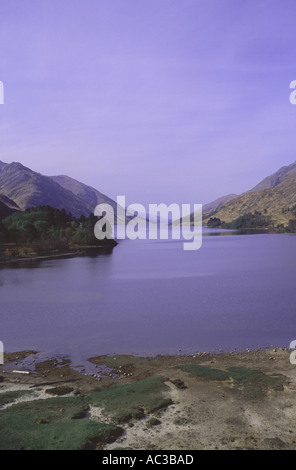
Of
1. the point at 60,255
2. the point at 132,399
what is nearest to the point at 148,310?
the point at 132,399

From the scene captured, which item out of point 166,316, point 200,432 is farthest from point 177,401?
point 166,316

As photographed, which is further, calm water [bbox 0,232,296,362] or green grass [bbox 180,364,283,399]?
calm water [bbox 0,232,296,362]

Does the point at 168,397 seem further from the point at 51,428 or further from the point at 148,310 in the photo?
the point at 148,310

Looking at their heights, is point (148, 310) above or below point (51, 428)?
below

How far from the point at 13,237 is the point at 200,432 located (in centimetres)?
11530

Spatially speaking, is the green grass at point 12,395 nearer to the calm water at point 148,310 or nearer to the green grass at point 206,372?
the calm water at point 148,310

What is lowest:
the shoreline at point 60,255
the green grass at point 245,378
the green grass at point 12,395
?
the green grass at point 12,395

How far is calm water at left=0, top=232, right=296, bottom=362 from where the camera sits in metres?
34.0

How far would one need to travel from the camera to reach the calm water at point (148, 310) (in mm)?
34000

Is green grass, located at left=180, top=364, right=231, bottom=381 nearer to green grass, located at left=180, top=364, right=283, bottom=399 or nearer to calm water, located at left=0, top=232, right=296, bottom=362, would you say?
green grass, located at left=180, top=364, right=283, bottom=399

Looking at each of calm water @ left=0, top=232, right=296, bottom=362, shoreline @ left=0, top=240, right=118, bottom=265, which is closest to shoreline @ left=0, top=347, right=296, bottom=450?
calm water @ left=0, top=232, right=296, bottom=362

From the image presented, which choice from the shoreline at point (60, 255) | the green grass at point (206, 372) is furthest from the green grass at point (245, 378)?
the shoreline at point (60, 255)

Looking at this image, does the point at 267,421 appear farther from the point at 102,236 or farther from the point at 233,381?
the point at 102,236

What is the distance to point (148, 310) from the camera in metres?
46.1
